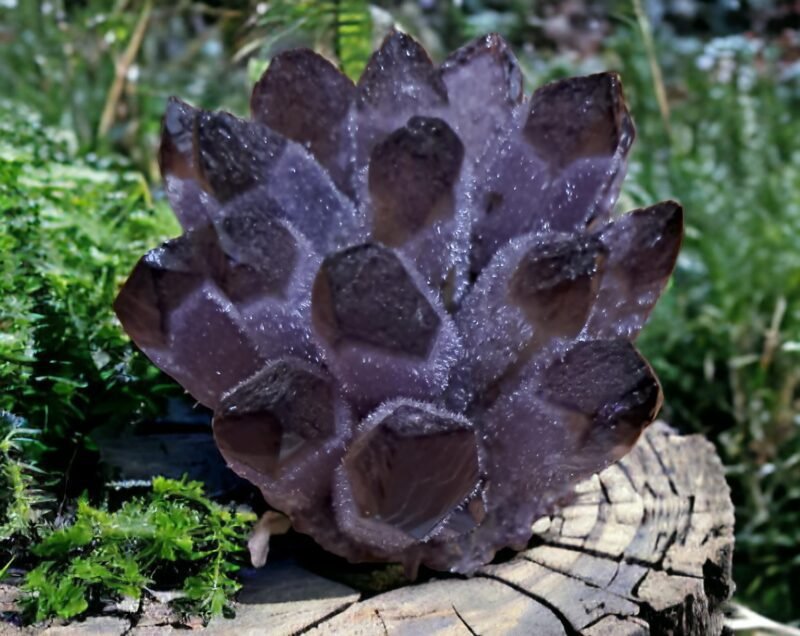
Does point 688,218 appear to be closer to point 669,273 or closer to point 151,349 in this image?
point 669,273

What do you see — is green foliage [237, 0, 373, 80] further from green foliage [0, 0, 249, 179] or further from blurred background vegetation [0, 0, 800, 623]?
green foliage [0, 0, 249, 179]

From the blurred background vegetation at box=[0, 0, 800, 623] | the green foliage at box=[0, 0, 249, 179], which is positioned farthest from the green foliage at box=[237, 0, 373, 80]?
the green foliage at box=[0, 0, 249, 179]

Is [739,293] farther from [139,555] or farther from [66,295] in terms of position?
[139,555]

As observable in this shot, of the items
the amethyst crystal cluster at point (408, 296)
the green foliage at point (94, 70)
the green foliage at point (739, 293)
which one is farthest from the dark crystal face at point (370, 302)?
the green foliage at point (94, 70)

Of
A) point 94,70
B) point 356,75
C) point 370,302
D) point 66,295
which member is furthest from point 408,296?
point 94,70

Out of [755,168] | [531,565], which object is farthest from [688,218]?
[531,565]

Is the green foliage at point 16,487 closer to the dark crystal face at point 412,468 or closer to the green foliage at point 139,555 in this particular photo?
the green foliage at point 139,555
